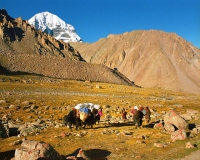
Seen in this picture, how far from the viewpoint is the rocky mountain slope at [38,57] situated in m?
117

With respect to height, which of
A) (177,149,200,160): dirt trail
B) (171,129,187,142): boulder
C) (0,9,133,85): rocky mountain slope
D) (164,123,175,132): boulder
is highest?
(0,9,133,85): rocky mountain slope

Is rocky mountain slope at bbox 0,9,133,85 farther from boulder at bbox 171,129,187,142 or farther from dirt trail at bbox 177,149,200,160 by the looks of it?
dirt trail at bbox 177,149,200,160

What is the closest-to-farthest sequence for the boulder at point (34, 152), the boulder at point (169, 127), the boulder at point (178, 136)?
the boulder at point (34, 152)
the boulder at point (178, 136)
the boulder at point (169, 127)

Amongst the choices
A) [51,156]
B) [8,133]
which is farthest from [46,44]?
[51,156]

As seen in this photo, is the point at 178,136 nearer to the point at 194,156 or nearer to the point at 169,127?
the point at 169,127

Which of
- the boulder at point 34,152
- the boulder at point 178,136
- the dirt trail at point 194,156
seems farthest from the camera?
the boulder at point 178,136

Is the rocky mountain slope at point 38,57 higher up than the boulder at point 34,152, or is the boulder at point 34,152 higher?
the rocky mountain slope at point 38,57

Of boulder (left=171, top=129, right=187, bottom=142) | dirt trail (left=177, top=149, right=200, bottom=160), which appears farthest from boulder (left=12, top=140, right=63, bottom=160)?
boulder (left=171, top=129, right=187, bottom=142)

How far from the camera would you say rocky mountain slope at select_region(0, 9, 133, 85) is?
11675cm

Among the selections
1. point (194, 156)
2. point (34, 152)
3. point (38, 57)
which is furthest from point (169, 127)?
point (38, 57)

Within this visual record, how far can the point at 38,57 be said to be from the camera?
127 metres

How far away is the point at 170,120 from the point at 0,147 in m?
14.5

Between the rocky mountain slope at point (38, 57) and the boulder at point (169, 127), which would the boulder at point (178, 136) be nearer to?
the boulder at point (169, 127)

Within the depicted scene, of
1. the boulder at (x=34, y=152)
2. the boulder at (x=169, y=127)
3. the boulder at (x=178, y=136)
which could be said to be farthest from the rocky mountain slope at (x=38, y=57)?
the boulder at (x=34, y=152)
